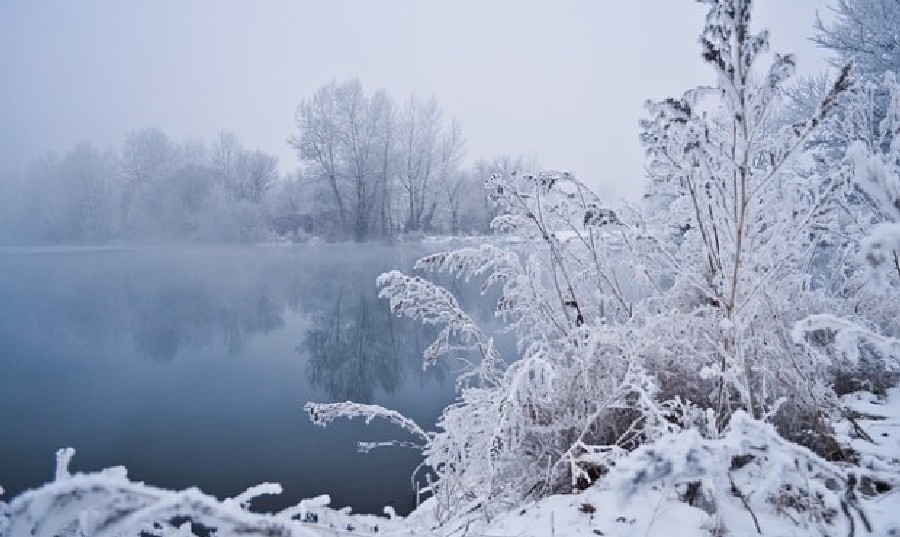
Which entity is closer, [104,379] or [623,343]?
[623,343]

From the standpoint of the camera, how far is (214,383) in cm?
788

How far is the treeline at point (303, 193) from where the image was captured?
1371 inches

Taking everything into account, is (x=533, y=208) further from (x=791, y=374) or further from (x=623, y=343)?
(x=791, y=374)

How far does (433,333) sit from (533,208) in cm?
868

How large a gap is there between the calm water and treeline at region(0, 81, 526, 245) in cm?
1912

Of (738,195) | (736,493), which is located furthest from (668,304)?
(736,493)

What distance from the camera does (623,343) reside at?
200cm

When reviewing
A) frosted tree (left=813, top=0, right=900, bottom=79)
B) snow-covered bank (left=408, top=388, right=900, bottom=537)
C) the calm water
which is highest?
frosted tree (left=813, top=0, right=900, bottom=79)

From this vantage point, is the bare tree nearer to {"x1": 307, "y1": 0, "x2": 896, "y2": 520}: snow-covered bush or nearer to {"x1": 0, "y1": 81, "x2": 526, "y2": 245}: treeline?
{"x1": 0, "y1": 81, "x2": 526, "y2": 245}: treeline

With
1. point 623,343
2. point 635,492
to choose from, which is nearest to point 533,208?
point 623,343

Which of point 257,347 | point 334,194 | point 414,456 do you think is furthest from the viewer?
point 334,194

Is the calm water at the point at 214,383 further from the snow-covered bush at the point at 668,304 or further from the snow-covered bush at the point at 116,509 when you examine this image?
the snow-covered bush at the point at 116,509

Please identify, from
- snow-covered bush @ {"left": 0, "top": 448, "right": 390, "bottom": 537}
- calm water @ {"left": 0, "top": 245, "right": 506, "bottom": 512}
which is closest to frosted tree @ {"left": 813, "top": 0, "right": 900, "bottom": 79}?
calm water @ {"left": 0, "top": 245, "right": 506, "bottom": 512}

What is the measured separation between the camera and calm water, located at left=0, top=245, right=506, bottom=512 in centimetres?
518
